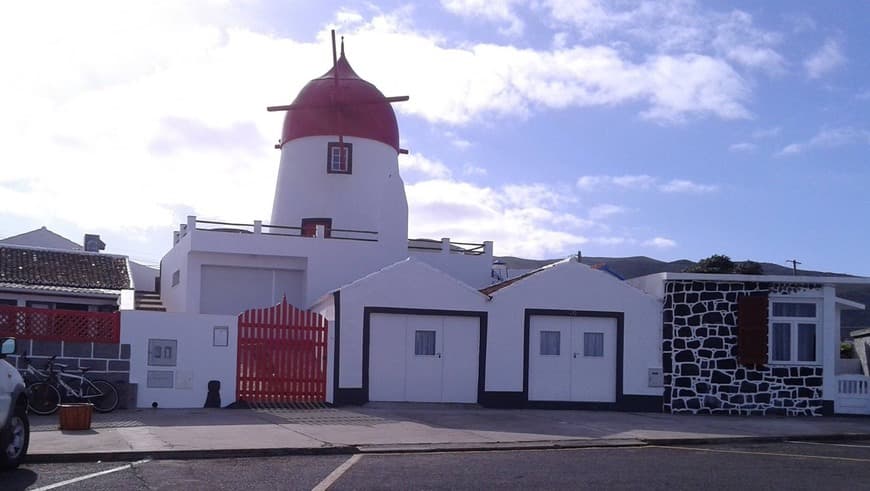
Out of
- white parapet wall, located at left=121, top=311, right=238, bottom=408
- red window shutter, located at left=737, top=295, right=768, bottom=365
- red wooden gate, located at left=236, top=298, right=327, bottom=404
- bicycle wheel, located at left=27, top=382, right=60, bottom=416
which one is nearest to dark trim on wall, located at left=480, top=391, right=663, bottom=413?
red window shutter, located at left=737, top=295, right=768, bottom=365

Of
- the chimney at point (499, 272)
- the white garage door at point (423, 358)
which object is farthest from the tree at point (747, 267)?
the white garage door at point (423, 358)

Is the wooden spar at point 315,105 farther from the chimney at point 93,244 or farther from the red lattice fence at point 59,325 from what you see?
the chimney at point 93,244

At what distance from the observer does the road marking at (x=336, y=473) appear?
9.99 metres

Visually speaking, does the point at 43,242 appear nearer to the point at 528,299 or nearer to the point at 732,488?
the point at 528,299

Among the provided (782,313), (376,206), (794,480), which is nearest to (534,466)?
(794,480)

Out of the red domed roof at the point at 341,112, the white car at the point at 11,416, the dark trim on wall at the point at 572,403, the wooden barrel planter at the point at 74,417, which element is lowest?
the dark trim on wall at the point at 572,403

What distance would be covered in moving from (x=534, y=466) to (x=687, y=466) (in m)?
2.03

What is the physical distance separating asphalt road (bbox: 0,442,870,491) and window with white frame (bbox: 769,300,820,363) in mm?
8096

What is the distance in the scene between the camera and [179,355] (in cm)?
1897

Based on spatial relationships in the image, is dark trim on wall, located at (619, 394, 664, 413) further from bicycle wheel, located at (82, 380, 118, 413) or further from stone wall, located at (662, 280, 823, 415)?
bicycle wheel, located at (82, 380, 118, 413)

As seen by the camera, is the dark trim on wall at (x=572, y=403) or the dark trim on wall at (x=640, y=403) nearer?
the dark trim on wall at (x=572, y=403)

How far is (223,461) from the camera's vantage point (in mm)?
12094

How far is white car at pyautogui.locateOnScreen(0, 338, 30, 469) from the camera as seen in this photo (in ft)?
34.1

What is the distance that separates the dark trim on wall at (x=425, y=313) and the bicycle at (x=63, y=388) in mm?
5201
